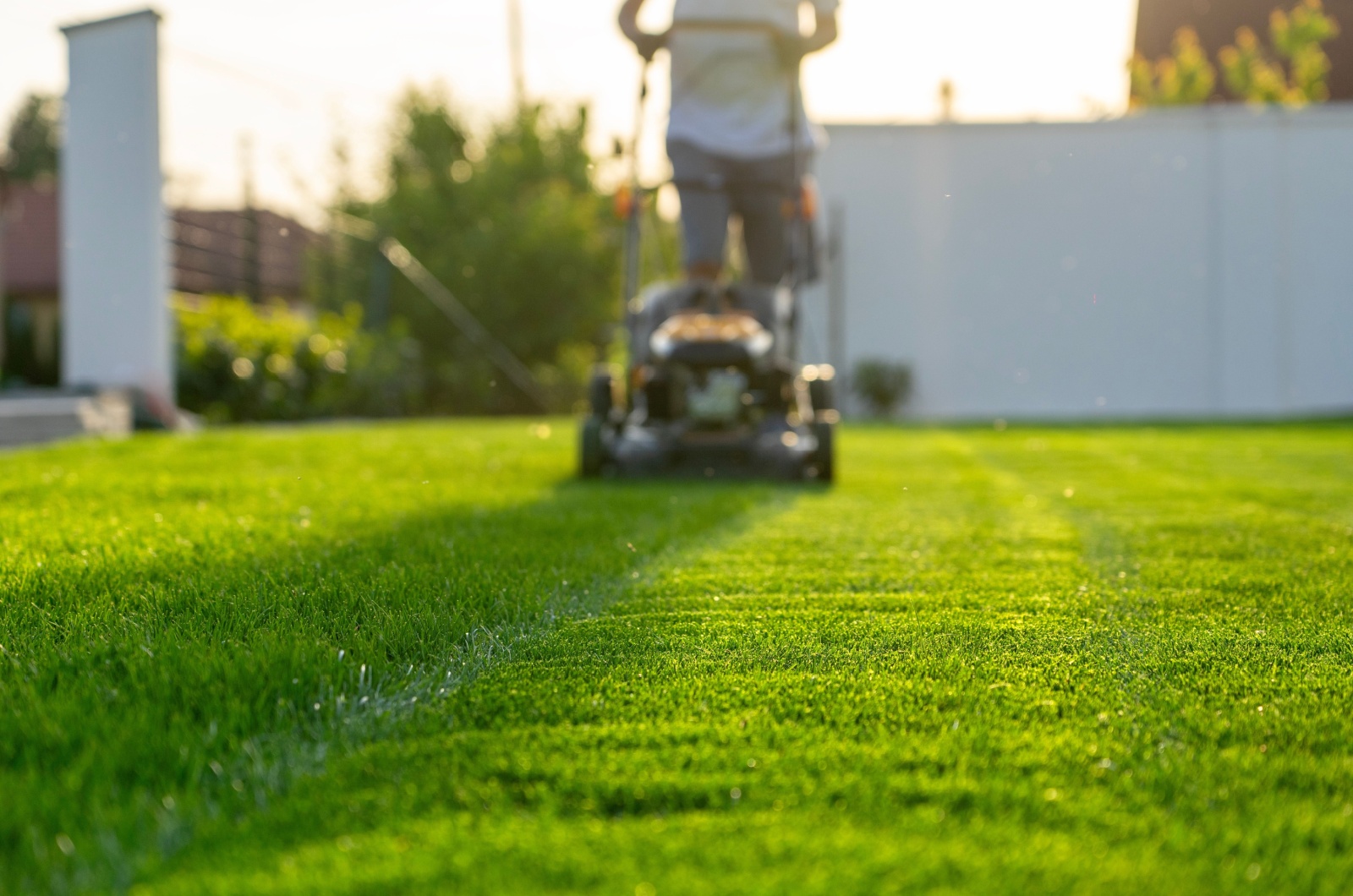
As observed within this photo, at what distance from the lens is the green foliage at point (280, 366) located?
8.97 metres

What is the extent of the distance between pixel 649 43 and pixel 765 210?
2.68 ft

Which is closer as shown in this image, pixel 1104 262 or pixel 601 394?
pixel 601 394

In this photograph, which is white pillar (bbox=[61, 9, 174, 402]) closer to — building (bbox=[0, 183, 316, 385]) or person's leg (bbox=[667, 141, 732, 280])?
building (bbox=[0, 183, 316, 385])

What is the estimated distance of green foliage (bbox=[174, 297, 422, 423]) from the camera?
8.97 metres

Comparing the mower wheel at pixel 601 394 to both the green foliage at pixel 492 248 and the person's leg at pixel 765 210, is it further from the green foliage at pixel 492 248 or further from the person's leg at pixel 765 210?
the green foliage at pixel 492 248

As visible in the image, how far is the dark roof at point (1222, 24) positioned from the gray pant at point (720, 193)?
16.7 m

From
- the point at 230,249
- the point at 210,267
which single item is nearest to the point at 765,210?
the point at 210,267

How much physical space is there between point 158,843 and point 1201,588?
217 cm

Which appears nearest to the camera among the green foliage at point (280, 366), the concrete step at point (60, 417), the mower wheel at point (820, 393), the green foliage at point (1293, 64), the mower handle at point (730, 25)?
the mower handle at point (730, 25)

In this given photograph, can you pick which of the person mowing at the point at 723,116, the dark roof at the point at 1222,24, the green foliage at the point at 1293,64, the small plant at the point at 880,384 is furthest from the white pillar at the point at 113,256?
the dark roof at the point at 1222,24

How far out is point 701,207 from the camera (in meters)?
5.34

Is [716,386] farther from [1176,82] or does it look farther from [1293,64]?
[1293,64]

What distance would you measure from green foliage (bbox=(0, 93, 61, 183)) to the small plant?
27.9 m

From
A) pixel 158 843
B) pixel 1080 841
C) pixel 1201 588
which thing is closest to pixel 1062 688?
pixel 1080 841
